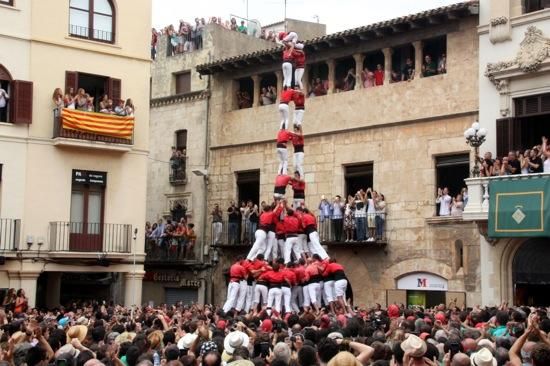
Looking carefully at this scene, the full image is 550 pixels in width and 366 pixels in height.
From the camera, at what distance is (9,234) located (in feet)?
92.2

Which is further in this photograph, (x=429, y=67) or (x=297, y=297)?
(x=429, y=67)

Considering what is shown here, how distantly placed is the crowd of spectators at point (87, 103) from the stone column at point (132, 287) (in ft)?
18.0

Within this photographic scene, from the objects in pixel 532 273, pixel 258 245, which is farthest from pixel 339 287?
pixel 532 273

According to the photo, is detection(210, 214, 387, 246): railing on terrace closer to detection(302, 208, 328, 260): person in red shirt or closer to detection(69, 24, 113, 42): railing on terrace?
detection(302, 208, 328, 260): person in red shirt

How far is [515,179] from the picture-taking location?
24.9 meters

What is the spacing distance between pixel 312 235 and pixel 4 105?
11086mm

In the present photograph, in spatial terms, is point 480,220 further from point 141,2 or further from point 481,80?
point 141,2

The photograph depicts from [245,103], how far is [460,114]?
10.6 metres

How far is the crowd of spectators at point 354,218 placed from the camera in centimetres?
2984

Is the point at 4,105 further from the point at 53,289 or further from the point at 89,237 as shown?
the point at 53,289

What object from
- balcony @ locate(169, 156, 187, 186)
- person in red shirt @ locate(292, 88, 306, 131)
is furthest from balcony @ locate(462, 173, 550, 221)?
balcony @ locate(169, 156, 187, 186)

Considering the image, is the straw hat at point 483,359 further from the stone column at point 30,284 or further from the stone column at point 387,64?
the stone column at point 387,64

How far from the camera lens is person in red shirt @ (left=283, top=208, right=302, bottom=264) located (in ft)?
80.4

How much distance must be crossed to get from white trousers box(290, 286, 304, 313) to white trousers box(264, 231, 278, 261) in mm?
1219
